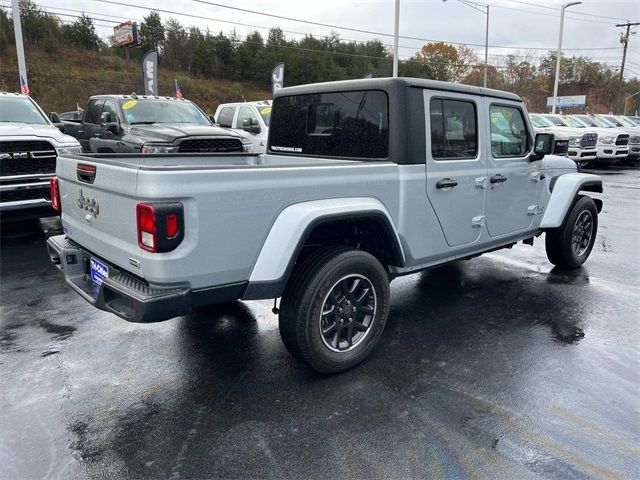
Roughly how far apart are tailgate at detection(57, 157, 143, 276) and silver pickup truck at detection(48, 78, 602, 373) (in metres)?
0.01

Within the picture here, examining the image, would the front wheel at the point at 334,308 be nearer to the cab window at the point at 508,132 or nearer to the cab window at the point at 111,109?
the cab window at the point at 508,132

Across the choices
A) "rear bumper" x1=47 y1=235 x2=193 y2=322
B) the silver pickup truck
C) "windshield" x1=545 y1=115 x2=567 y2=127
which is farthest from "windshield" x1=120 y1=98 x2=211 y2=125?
"windshield" x1=545 y1=115 x2=567 y2=127

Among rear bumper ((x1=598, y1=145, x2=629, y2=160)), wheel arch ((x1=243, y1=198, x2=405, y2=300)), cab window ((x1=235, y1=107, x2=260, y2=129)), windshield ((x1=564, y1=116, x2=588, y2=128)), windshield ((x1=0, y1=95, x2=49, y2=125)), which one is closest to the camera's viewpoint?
wheel arch ((x1=243, y1=198, x2=405, y2=300))

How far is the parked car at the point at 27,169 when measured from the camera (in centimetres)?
650

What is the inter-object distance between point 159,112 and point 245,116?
3318 mm

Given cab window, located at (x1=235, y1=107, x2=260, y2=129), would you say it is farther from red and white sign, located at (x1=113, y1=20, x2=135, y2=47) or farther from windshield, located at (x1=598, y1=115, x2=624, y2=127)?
red and white sign, located at (x1=113, y1=20, x2=135, y2=47)

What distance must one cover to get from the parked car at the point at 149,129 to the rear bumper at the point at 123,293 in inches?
204

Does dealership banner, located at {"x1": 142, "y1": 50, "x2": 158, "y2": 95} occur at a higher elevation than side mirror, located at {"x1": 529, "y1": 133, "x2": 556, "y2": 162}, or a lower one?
higher

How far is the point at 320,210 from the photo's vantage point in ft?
9.93

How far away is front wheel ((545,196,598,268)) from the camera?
551 centimetres

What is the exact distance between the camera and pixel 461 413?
297 cm

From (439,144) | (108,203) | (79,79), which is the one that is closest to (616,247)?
(439,144)

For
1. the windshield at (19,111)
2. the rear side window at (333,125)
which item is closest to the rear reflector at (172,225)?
the rear side window at (333,125)

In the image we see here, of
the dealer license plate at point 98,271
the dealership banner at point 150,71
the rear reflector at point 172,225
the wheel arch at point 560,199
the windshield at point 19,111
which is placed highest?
the dealership banner at point 150,71
